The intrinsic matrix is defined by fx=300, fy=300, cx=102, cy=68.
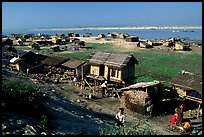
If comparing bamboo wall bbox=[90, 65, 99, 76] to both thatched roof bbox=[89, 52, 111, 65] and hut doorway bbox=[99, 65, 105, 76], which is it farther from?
thatched roof bbox=[89, 52, 111, 65]

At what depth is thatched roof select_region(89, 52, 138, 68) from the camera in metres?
29.2

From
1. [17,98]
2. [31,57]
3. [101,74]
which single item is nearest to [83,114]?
[17,98]

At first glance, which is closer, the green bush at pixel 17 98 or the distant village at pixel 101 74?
the green bush at pixel 17 98

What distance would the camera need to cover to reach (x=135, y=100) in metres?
23.2

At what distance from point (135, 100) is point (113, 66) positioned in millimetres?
6925

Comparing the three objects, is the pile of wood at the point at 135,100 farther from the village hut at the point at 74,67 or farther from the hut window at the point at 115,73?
the village hut at the point at 74,67

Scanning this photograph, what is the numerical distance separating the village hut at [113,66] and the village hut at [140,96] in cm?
540

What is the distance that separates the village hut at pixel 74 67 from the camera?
108 ft

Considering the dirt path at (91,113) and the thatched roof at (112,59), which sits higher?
the thatched roof at (112,59)

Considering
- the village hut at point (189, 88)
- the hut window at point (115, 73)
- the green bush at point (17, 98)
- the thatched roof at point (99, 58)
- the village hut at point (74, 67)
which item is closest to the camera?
the green bush at point (17, 98)

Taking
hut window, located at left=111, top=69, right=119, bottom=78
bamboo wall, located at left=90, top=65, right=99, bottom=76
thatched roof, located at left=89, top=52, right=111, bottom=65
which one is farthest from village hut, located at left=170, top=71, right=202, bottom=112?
bamboo wall, located at left=90, top=65, right=99, bottom=76

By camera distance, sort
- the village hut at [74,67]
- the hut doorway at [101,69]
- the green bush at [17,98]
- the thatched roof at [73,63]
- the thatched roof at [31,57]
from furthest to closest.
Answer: the thatched roof at [31,57] → the thatched roof at [73,63] → the village hut at [74,67] → the hut doorway at [101,69] → the green bush at [17,98]

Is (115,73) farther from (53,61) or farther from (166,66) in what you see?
(166,66)

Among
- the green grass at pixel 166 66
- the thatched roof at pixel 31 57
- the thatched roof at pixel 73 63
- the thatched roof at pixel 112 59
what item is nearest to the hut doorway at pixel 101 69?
the thatched roof at pixel 112 59
